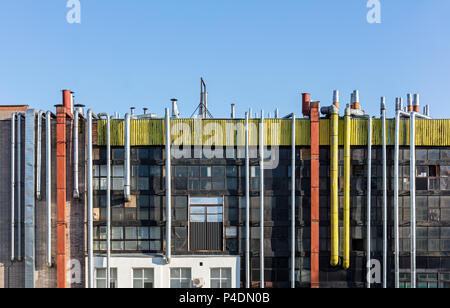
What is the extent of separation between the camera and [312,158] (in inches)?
999

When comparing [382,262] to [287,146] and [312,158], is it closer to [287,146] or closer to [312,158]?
[312,158]

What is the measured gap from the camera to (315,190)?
997 inches

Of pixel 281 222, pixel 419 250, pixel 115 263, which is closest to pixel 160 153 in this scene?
pixel 115 263

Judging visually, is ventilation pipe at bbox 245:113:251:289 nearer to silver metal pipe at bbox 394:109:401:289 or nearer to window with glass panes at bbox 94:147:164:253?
window with glass panes at bbox 94:147:164:253

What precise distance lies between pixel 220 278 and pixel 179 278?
2978 millimetres

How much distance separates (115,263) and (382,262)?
63.3 feet

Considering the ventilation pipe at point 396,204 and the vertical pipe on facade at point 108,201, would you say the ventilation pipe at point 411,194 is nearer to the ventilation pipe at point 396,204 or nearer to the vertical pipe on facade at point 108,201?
the ventilation pipe at point 396,204

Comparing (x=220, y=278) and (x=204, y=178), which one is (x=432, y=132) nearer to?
(x=204, y=178)

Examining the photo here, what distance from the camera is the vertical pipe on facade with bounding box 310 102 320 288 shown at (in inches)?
990

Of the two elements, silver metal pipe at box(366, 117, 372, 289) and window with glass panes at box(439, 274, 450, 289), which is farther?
window with glass panes at box(439, 274, 450, 289)

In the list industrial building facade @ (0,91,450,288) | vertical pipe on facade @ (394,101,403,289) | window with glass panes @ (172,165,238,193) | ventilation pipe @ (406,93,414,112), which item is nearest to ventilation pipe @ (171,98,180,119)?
industrial building facade @ (0,91,450,288)

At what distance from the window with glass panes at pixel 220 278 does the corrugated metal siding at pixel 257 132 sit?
363 inches

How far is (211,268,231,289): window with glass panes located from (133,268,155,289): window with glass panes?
173 inches

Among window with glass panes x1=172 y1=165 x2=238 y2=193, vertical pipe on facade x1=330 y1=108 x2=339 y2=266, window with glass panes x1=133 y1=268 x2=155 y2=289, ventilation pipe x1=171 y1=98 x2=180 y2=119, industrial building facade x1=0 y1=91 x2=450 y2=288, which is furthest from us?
ventilation pipe x1=171 y1=98 x2=180 y2=119
